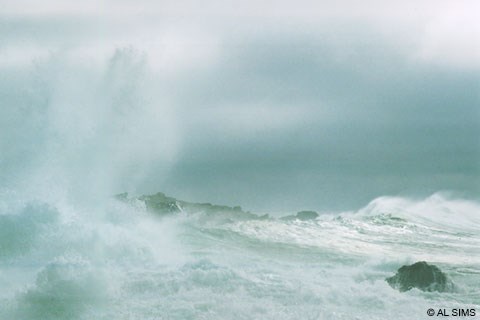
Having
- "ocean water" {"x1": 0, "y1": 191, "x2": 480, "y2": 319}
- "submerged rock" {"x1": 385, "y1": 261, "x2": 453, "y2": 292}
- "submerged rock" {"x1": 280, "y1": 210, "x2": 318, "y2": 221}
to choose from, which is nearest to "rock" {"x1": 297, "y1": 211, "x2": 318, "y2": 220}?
"submerged rock" {"x1": 280, "y1": 210, "x2": 318, "y2": 221}

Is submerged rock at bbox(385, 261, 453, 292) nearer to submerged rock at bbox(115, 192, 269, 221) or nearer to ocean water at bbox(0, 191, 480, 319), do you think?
ocean water at bbox(0, 191, 480, 319)

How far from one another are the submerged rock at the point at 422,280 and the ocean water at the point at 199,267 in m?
0.37

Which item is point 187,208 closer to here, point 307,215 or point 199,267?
point 307,215

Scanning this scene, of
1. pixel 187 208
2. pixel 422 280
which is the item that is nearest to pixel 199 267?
pixel 422 280

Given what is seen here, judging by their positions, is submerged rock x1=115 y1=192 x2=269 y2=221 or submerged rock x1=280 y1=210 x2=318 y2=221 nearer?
submerged rock x1=115 y1=192 x2=269 y2=221

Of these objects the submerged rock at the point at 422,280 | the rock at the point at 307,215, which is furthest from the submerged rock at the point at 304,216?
the submerged rock at the point at 422,280

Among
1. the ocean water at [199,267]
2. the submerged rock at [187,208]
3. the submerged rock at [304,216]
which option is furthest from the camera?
the submerged rock at [304,216]

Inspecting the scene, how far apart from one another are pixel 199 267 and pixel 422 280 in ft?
23.0

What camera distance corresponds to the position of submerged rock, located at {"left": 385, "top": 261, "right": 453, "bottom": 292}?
1033 inches

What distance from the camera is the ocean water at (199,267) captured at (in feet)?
74.4

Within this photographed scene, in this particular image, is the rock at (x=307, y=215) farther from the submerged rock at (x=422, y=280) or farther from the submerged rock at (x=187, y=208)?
the submerged rock at (x=422, y=280)

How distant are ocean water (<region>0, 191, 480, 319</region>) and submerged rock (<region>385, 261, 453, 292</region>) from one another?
0.37 meters

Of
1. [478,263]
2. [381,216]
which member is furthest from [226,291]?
[381,216]

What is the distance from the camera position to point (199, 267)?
26219 millimetres
